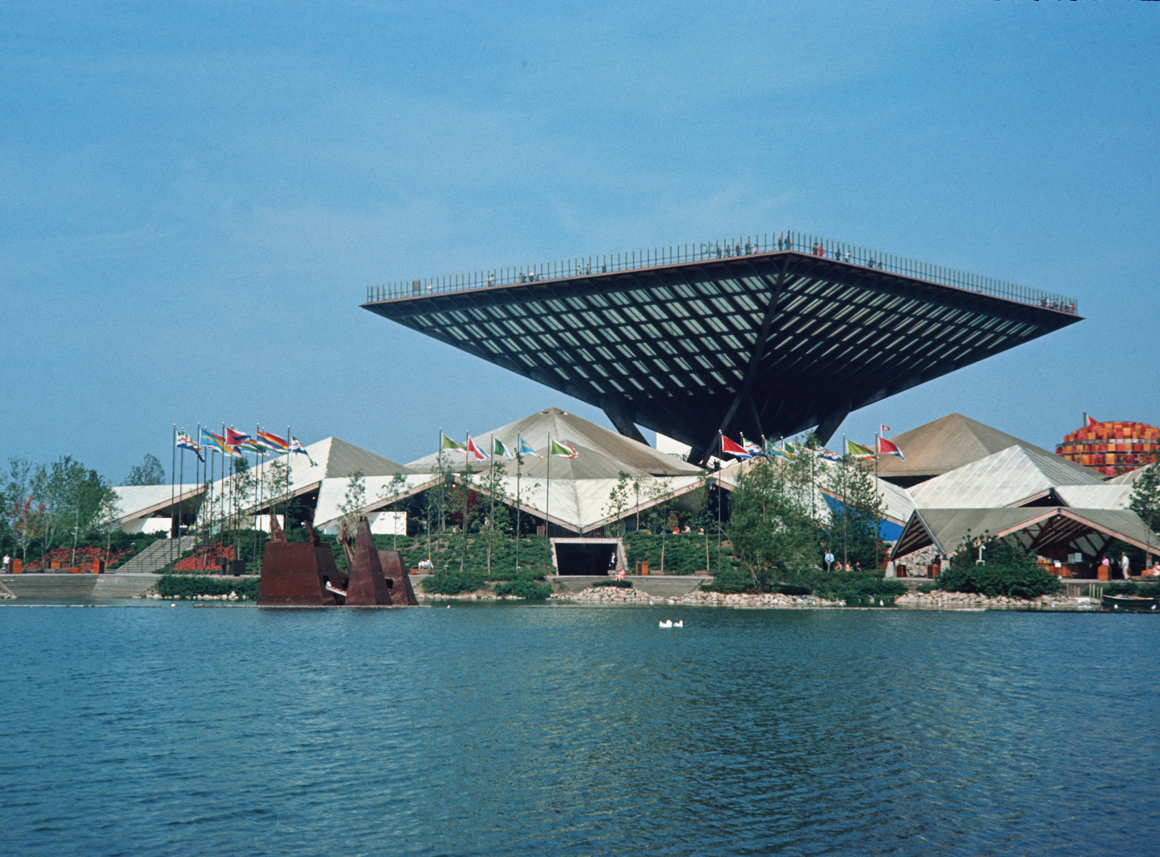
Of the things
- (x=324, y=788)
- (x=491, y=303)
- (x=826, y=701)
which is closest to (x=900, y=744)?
(x=826, y=701)

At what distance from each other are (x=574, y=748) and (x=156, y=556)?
75.0m

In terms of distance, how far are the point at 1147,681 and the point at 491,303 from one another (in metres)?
82.5

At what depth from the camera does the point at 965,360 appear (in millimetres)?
118812

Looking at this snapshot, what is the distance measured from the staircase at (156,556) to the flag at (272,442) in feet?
39.2

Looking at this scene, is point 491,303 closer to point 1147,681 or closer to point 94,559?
point 94,559

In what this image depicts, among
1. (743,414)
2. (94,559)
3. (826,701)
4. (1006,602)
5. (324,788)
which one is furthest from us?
(743,414)

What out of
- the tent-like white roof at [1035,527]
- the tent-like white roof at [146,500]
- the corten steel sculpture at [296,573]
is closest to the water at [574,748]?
the corten steel sculpture at [296,573]

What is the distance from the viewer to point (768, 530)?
69.1 m

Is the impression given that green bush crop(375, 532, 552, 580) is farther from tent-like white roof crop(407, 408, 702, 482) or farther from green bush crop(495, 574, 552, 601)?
tent-like white roof crop(407, 408, 702, 482)

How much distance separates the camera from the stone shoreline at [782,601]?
6438 cm

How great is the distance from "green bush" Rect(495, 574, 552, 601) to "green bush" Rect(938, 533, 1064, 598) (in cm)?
2401

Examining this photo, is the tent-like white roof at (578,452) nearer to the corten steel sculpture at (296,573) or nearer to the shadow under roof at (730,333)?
the shadow under roof at (730,333)

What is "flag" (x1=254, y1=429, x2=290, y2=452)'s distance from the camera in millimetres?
80812

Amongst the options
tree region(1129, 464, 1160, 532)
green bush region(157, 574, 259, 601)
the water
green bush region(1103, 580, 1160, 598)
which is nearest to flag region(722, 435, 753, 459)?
tree region(1129, 464, 1160, 532)
